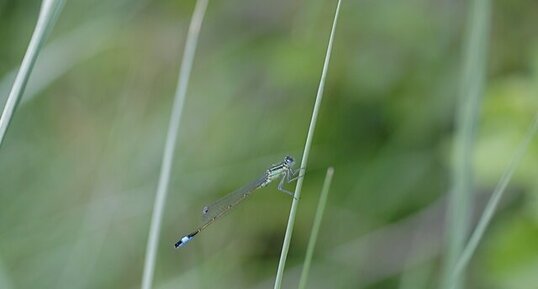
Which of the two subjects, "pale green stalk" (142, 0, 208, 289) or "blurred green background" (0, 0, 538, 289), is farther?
"blurred green background" (0, 0, 538, 289)

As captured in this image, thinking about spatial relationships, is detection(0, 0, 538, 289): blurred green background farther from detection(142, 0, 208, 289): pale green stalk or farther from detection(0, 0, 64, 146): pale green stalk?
detection(0, 0, 64, 146): pale green stalk

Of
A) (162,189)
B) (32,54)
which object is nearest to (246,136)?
(162,189)

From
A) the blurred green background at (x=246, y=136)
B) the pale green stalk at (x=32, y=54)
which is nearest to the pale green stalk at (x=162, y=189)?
the pale green stalk at (x=32, y=54)

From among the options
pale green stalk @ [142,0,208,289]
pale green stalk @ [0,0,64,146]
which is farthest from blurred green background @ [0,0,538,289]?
pale green stalk @ [0,0,64,146]

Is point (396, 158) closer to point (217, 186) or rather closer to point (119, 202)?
point (217, 186)

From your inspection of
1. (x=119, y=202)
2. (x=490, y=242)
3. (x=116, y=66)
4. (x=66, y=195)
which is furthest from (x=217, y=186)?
(x=490, y=242)

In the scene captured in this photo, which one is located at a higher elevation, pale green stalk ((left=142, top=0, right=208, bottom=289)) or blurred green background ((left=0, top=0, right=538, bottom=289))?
blurred green background ((left=0, top=0, right=538, bottom=289))

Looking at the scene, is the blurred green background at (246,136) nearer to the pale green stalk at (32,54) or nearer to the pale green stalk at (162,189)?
the pale green stalk at (162,189)

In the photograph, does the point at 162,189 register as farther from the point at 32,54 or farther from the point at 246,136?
the point at 246,136
